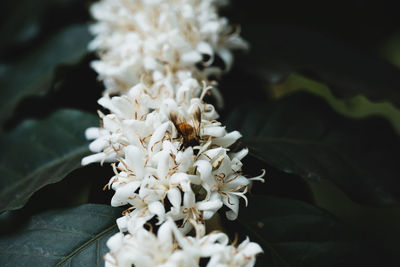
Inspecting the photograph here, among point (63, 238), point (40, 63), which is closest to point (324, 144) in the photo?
point (63, 238)

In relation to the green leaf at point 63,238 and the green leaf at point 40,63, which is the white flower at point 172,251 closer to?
the green leaf at point 63,238

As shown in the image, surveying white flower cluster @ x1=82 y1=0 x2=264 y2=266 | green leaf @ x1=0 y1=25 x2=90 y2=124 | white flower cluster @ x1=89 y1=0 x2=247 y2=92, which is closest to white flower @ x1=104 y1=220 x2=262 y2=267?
white flower cluster @ x1=82 y1=0 x2=264 y2=266

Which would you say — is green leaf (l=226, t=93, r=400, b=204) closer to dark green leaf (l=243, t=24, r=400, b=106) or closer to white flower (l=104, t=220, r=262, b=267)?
dark green leaf (l=243, t=24, r=400, b=106)

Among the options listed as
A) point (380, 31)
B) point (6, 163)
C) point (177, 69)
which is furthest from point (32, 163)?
point (380, 31)

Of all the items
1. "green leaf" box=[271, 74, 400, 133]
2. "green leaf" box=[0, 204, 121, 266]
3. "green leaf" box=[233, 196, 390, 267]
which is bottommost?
"green leaf" box=[271, 74, 400, 133]

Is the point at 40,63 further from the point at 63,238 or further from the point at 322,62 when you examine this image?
the point at 322,62

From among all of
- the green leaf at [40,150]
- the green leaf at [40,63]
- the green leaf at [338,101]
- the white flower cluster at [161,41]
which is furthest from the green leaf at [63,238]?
the green leaf at [338,101]
